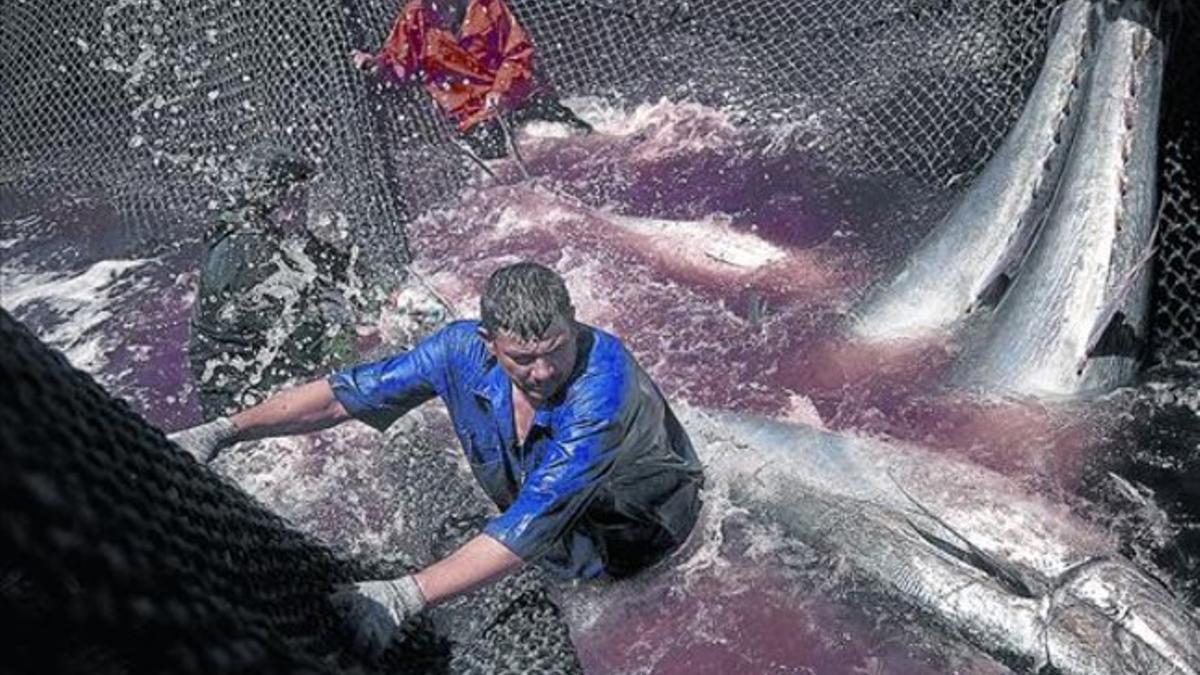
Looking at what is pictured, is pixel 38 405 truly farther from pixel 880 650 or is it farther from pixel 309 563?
pixel 880 650

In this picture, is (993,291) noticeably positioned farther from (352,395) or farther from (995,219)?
(352,395)

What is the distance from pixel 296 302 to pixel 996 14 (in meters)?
4.49

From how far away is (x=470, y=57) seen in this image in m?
7.60

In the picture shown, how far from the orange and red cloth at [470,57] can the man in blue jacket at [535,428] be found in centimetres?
395

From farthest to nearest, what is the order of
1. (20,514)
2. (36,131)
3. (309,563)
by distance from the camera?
(36,131) → (309,563) → (20,514)

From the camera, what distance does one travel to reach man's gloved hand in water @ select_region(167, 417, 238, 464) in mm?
3613

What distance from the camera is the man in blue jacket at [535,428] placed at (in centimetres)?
338

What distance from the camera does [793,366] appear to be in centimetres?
575

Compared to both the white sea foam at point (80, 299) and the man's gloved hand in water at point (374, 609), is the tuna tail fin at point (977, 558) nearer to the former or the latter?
the man's gloved hand in water at point (374, 609)

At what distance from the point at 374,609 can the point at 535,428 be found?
53.0 inches

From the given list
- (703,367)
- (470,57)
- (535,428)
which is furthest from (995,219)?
(470,57)

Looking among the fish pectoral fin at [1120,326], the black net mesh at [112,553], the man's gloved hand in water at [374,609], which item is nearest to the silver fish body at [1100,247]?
the fish pectoral fin at [1120,326]

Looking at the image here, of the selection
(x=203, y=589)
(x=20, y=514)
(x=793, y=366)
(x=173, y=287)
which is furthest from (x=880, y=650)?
(x=173, y=287)

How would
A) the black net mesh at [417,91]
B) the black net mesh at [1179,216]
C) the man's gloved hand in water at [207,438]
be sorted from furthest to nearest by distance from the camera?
the black net mesh at [417,91] < the black net mesh at [1179,216] < the man's gloved hand in water at [207,438]
